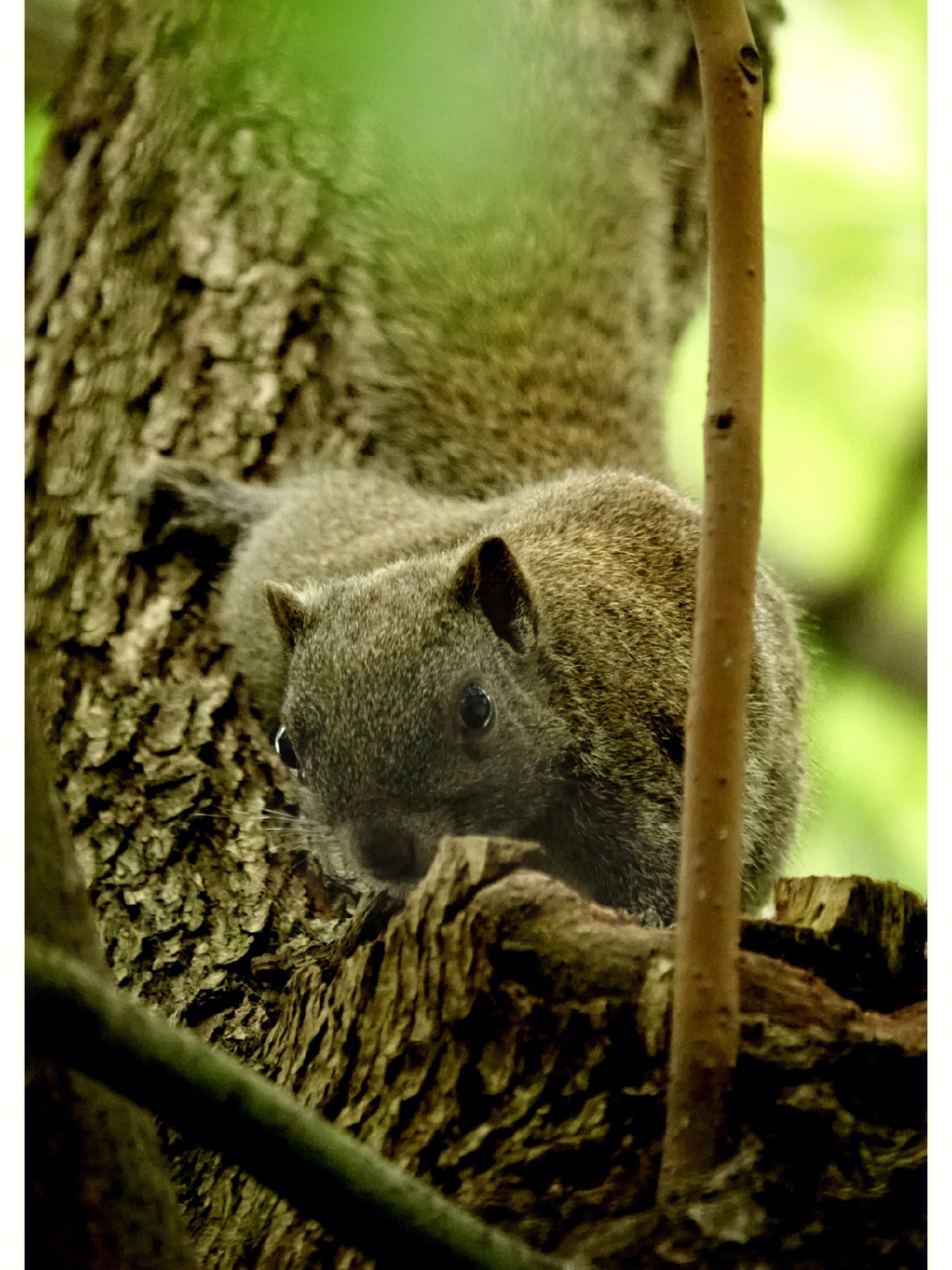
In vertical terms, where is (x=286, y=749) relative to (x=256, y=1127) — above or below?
above

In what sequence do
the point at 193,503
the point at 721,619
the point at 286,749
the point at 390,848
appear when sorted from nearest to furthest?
1. the point at 721,619
2. the point at 390,848
3. the point at 286,749
4. the point at 193,503

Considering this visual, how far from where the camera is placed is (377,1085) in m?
1.18

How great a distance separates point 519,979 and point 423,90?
725 mm

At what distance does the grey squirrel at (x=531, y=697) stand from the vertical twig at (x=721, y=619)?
1.43ft

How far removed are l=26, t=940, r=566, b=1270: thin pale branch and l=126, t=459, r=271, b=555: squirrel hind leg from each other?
4.82 feet

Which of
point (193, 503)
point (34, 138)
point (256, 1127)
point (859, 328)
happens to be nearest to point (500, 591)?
point (859, 328)

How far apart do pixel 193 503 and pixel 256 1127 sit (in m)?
1.61

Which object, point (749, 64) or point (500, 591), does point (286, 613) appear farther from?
point (749, 64)

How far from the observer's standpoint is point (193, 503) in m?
2.24

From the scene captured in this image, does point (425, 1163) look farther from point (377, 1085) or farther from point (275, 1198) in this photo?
point (275, 1198)

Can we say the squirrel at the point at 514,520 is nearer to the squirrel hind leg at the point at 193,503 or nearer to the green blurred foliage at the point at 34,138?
the squirrel hind leg at the point at 193,503

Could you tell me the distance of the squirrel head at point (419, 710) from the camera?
1.43 metres

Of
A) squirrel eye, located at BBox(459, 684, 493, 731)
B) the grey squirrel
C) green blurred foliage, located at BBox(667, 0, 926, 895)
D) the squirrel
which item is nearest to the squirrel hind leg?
the squirrel

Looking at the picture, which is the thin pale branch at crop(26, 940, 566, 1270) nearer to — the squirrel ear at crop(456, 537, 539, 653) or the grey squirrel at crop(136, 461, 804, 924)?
the grey squirrel at crop(136, 461, 804, 924)
